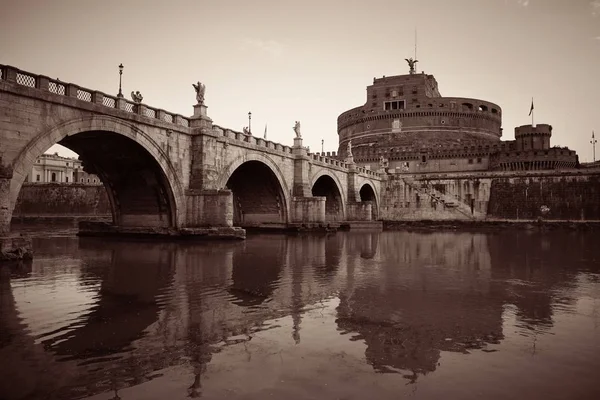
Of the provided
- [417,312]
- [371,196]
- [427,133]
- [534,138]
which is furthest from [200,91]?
[427,133]

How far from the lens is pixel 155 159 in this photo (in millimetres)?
23906

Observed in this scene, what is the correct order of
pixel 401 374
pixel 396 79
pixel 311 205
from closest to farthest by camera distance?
pixel 401 374, pixel 311 205, pixel 396 79

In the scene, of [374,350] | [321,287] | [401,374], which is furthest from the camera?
[321,287]

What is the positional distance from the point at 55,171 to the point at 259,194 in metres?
66.7

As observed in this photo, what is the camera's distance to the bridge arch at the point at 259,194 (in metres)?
35.7

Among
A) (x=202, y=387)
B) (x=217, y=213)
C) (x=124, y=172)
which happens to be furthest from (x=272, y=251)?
(x=202, y=387)

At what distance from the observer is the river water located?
17.2ft

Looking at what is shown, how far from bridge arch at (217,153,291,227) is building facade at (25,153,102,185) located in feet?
177

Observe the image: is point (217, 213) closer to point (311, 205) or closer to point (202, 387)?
point (311, 205)

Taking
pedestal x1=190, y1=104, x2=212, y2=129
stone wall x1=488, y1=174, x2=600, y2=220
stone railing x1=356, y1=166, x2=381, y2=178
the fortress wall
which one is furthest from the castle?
pedestal x1=190, y1=104, x2=212, y2=129

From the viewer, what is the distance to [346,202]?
5059cm

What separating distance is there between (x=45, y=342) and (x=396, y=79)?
295 feet

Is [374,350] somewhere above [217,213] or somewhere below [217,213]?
below

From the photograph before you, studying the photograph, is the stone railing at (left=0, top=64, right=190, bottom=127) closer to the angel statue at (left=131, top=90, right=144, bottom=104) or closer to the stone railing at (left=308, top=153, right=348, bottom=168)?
the angel statue at (left=131, top=90, right=144, bottom=104)
